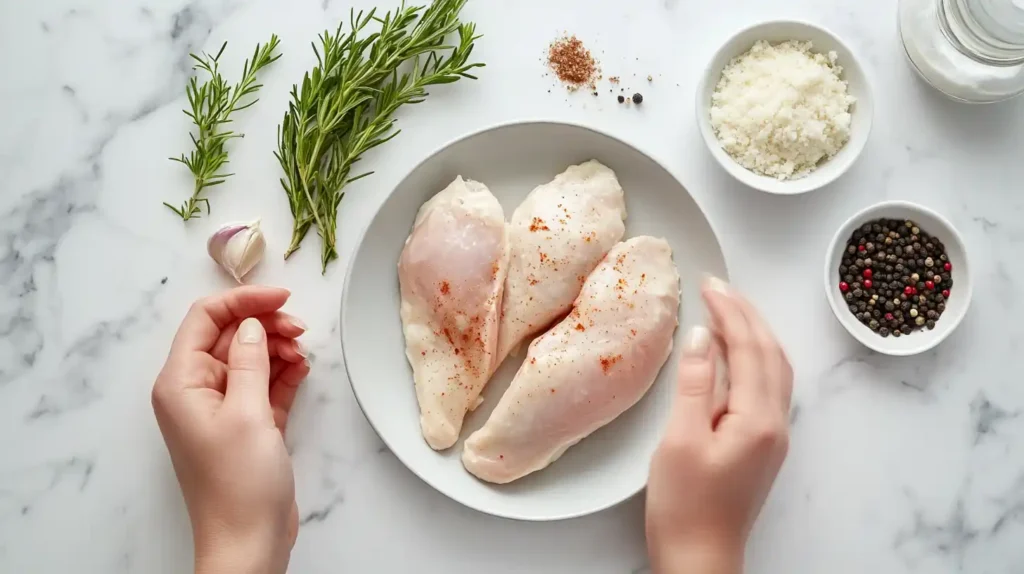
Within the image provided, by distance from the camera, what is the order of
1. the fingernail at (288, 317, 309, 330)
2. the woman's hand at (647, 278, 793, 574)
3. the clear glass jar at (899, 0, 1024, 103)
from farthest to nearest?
the fingernail at (288, 317, 309, 330) → the clear glass jar at (899, 0, 1024, 103) → the woman's hand at (647, 278, 793, 574)

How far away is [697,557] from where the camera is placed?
146 cm

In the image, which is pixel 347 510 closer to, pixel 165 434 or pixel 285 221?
pixel 165 434

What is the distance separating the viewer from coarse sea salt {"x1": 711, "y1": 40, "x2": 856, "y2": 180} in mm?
1602

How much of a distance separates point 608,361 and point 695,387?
0.19 metres

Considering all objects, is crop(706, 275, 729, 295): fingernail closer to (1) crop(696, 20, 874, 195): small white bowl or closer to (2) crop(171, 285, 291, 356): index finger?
(1) crop(696, 20, 874, 195): small white bowl

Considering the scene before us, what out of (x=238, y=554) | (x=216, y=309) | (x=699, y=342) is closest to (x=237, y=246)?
(x=216, y=309)

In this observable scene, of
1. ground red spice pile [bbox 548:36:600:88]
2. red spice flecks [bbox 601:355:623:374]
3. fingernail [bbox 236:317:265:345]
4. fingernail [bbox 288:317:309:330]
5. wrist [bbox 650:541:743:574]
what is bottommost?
wrist [bbox 650:541:743:574]

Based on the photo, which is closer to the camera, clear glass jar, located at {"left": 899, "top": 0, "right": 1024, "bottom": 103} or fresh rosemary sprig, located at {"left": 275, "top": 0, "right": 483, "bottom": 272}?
clear glass jar, located at {"left": 899, "top": 0, "right": 1024, "bottom": 103}

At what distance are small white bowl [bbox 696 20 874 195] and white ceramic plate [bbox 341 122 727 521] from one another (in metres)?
0.12

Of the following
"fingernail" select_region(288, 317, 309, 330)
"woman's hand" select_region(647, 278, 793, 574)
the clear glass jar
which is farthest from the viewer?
"fingernail" select_region(288, 317, 309, 330)

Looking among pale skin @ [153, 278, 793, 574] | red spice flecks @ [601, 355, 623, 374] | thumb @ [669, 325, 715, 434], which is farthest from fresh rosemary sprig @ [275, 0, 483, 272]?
thumb @ [669, 325, 715, 434]

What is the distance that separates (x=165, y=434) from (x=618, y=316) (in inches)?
34.5

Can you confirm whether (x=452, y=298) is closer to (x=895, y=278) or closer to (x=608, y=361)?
(x=608, y=361)

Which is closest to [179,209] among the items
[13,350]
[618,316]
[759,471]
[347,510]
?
[13,350]
